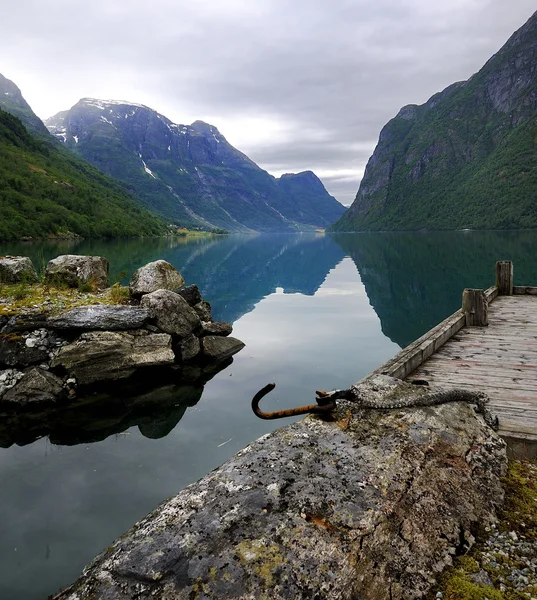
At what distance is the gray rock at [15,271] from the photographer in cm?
1580

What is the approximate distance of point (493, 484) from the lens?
3389 mm

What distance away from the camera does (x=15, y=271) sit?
16.0 m

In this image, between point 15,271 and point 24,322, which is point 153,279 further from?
point 15,271

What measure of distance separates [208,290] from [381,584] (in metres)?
32.5

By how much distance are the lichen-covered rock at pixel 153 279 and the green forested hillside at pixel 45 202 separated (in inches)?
2979

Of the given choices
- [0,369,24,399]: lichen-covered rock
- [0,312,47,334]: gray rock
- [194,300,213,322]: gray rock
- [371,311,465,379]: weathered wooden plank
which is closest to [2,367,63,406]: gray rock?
[0,369,24,399]: lichen-covered rock

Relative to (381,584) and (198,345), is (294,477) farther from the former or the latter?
(198,345)

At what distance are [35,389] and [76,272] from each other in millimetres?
6984

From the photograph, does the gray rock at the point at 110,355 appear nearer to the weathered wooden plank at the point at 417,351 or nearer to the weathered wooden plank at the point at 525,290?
the weathered wooden plank at the point at 417,351

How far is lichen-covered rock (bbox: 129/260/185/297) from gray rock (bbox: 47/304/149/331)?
1.92 meters

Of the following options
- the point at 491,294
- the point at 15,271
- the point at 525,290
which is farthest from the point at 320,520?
the point at 525,290

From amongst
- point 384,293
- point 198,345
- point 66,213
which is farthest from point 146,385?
point 66,213

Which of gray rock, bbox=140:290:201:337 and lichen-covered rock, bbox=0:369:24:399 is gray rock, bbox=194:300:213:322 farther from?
lichen-covered rock, bbox=0:369:24:399

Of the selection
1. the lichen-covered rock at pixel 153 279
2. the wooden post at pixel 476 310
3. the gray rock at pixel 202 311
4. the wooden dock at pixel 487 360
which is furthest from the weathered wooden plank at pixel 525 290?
the lichen-covered rock at pixel 153 279
